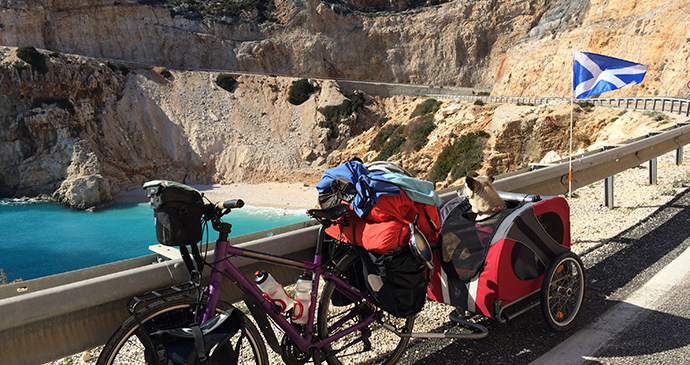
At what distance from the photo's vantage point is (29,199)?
36.9m

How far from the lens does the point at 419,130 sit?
3781 cm

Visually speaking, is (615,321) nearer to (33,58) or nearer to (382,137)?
(382,137)

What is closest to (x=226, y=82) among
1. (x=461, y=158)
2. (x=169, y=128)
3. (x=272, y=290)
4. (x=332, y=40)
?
(x=169, y=128)

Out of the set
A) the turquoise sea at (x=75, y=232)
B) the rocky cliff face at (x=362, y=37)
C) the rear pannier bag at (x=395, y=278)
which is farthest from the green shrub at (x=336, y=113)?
the rear pannier bag at (x=395, y=278)

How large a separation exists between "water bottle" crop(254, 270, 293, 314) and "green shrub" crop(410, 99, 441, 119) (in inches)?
1535

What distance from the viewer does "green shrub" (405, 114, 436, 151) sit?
35.8 m

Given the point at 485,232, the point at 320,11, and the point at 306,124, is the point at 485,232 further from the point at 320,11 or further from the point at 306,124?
the point at 320,11

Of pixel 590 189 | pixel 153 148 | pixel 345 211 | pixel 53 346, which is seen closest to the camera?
pixel 53 346

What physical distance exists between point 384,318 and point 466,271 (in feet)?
2.26

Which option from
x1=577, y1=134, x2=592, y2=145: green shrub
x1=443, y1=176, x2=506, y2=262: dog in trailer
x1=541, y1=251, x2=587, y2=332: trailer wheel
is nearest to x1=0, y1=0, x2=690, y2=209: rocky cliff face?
x1=577, y1=134, x2=592, y2=145: green shrub

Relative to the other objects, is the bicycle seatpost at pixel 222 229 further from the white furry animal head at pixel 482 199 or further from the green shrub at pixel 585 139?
the green shrub at pixel 585 139

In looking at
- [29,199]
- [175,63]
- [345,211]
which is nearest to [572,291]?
[345,211]

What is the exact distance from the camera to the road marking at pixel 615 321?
10.6 feet

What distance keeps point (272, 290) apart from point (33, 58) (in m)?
44.4
